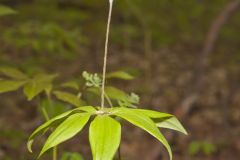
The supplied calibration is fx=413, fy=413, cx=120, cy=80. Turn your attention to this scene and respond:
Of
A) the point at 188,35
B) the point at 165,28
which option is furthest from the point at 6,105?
the point at 188,35

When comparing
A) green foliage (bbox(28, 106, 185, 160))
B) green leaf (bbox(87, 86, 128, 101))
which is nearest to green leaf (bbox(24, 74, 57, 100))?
green leaf (bbox(87, 86, 128, 101))

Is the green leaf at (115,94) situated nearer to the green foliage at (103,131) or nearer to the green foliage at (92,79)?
the green foliage at (92,79)

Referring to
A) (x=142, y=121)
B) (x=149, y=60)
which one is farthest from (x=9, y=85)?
(x=149, y=60)

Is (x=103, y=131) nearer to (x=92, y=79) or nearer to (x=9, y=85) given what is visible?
(x=92, y=79)

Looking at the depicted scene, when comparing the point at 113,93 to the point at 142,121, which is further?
the point at 113,93

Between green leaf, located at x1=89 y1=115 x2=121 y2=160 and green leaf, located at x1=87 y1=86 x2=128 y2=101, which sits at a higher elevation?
green leaf, located at x1=89 y1=115 x2=121 y2=160

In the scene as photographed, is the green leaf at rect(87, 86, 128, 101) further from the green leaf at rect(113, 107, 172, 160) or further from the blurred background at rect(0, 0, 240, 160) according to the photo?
the blurred background at rect(0, 0, 240, 160)

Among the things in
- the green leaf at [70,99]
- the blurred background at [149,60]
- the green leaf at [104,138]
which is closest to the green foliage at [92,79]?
the green leaf at [70,99]
